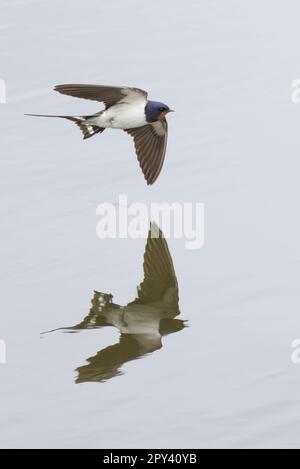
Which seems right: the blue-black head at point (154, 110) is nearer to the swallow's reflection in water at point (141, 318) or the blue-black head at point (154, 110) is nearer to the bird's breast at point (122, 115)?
the bird's breast at point (122, 115)

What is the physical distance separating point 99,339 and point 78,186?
2.47 metres

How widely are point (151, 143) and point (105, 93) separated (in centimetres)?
88

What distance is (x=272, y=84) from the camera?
468 inches

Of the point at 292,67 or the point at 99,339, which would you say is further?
the point at 292,67

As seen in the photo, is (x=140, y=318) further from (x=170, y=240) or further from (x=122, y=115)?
(x=122, y=115)

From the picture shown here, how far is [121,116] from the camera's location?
9.57m

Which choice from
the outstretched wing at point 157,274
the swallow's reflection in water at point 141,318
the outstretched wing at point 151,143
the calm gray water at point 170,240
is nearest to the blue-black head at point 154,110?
the outstretched wing at point 151,143

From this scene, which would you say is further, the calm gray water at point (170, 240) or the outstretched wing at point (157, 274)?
the outstretched wing at point (157, 274)

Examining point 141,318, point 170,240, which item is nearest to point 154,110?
point 170,240

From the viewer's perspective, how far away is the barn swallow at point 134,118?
9.21m

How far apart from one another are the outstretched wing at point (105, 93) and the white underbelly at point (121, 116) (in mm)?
50

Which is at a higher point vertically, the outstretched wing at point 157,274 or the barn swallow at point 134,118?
the barn swallow at point 134,118
